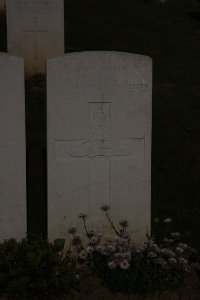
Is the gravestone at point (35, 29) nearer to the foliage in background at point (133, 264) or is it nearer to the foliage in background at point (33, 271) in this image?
the foliage in background at point (133, 264)

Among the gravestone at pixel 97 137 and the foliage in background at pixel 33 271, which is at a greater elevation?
the gravestone at pixel 97 137

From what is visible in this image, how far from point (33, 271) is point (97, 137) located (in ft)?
3.68

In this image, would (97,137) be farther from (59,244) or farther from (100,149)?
(59,244)

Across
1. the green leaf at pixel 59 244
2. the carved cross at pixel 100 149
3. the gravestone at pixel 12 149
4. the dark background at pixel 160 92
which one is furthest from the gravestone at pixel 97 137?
the dark background at pixel 160 92

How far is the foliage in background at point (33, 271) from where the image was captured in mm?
4316

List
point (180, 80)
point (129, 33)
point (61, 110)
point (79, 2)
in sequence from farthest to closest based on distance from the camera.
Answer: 1. point (79, 2)
2. point (129, 33)
3. point (180, 80)
4. point (61, 110)

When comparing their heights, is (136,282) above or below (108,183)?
below

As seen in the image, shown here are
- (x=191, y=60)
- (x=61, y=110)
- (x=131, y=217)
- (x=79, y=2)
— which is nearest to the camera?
(x=61, y=110)

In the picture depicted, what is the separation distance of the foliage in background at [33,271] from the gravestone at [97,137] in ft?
1.36

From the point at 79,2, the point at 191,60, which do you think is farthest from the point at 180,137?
the point at 79,2

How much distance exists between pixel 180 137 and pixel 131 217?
349 cm

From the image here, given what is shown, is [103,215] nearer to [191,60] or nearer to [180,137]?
[180,137]

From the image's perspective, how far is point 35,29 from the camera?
1080 cm

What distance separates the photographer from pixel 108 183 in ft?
16.4
